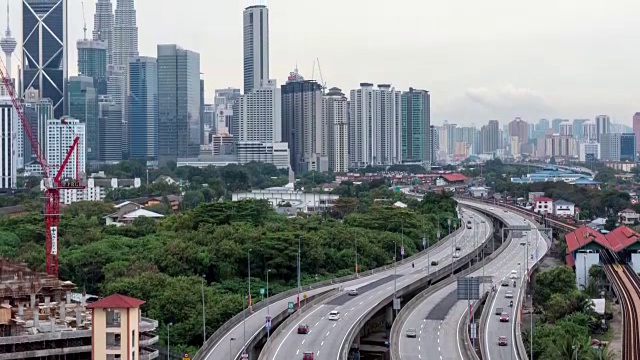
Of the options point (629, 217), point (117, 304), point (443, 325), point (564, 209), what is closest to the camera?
point (117, 304)

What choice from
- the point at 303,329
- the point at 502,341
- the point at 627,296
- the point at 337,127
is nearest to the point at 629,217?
the point at 627,296

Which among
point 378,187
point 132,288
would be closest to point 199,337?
point 132,288

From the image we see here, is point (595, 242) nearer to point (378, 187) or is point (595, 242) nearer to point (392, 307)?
point (392, 307)

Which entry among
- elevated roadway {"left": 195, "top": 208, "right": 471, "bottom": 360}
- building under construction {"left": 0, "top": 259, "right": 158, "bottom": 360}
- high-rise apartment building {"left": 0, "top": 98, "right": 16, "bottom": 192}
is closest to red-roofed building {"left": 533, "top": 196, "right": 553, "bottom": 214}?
elevated roadway {"left": 195, "top": 208, "right": 471, "bottom": 360}

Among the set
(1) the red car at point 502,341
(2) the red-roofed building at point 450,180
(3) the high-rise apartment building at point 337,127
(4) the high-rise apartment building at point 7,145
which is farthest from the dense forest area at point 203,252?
(3) the high-rise apartment building at point 337,127

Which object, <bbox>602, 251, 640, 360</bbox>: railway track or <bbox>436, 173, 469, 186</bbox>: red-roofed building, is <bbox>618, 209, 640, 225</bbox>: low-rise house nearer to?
<bbox>602, 251, 640, 360</bbox>: railway track

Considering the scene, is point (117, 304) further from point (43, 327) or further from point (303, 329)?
point (303, 329)

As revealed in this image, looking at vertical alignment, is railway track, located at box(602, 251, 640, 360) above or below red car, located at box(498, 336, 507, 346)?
below

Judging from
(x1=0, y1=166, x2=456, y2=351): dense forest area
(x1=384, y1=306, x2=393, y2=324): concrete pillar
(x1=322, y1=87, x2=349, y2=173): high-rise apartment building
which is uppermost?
(x1=322, y1=87, x2=349, y2=173): high-rise apartment building
